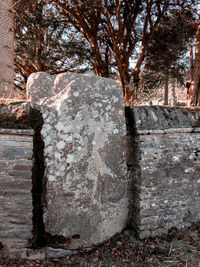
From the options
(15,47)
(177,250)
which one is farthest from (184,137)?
(15,47)

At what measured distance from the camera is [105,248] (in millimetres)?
2439

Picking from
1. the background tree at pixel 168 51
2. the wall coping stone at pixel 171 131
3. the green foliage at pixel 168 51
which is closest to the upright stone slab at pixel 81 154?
the wall coping stone at pixel 171 131

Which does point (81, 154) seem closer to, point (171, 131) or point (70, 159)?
point (70, 159)

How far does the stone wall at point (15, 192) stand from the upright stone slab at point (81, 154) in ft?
0.66

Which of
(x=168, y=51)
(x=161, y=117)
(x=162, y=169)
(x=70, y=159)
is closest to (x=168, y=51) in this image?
(x=168, y=51)

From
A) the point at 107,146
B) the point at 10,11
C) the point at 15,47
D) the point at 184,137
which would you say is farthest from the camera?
the point at 15,47

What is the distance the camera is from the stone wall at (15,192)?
7.16 ft

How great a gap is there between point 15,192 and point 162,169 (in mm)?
1758

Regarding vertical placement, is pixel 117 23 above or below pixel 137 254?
above

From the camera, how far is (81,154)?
2.34 meters

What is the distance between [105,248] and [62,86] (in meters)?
1.96

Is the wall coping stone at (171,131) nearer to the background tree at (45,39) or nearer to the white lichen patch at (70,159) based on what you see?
the white lichen patch at (70,159)

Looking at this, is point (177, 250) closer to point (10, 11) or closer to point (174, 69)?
point (174, 69)

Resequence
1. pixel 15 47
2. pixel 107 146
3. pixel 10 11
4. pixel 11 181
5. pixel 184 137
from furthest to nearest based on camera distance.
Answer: pixel 15 47 → pixel 10 11 → pixel 184 137 → pixel 107 146 → pixel 11 181
